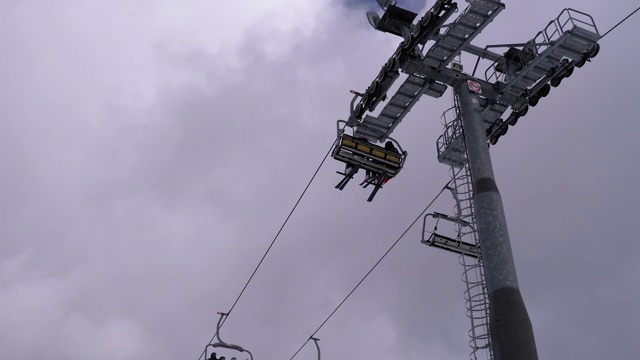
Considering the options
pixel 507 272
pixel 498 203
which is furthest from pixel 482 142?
pixel 507 272

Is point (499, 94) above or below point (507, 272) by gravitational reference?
above

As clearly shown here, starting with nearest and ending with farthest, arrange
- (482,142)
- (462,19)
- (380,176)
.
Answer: (482,142) → (462,19) → (380,176)

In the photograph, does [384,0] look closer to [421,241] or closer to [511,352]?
[421,241]

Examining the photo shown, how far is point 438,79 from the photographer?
13.6 meters

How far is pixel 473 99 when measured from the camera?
12508 mm

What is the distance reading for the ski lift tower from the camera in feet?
33.5

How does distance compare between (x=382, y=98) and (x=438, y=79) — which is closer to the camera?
(x=438, y=79)

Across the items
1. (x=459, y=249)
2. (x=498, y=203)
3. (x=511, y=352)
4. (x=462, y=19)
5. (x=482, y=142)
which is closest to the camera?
(x=511, y=352)

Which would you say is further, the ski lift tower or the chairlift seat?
the chairlift seat

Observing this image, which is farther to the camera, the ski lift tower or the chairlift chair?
the chairlift chair

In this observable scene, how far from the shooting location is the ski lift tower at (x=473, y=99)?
10.2 metres

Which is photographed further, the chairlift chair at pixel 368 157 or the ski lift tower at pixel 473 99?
the chairlift chair at pixel 368 157

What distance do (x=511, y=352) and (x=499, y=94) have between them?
6102 millimetres

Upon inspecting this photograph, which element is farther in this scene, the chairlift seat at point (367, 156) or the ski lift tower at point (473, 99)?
the chairlift seat at point (367, 156)
